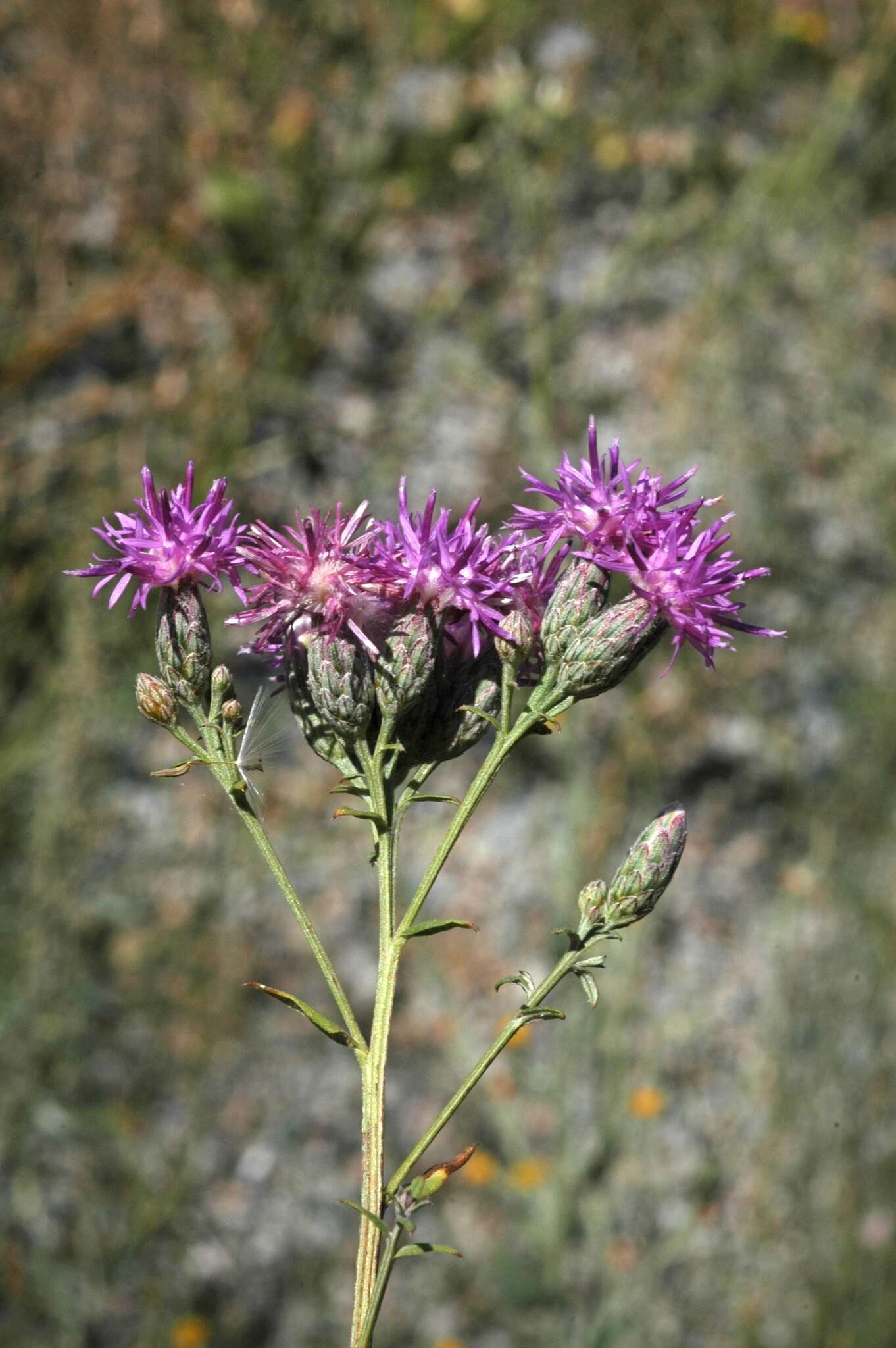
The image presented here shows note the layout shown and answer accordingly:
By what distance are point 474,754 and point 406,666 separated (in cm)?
256

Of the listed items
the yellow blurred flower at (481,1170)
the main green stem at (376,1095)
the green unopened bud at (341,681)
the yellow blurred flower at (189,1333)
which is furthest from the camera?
the yellow blurred flower at (481,1170)

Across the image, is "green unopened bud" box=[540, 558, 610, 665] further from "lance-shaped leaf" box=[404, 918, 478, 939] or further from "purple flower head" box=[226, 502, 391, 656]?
"lance-shaped leaf" box=[404, 918, 478, 939]

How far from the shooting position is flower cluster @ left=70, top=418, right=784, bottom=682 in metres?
1.28

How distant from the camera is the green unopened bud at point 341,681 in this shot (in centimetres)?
124

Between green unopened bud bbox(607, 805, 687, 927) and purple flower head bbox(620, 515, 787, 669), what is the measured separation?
21cm

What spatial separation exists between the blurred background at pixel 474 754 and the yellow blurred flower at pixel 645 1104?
0.4 inches

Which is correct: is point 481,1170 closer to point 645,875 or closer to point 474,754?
point 474,754

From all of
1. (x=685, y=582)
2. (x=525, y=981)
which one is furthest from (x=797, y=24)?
(x=525, y=981)

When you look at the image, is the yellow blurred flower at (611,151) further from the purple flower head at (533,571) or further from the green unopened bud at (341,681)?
the green unopened bud at (341,681)

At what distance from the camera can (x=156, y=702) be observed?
1.32 metres

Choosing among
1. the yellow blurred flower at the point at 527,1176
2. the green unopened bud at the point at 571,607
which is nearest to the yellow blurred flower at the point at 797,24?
the green unopened bud at the point at 571,607

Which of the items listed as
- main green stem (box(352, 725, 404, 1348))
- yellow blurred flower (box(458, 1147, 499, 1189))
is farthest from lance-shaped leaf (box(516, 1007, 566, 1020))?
yellow blurred flower (box(458, 1147, 499, 1189))

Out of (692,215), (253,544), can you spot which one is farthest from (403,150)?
(253,544)

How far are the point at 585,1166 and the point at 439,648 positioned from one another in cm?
245
